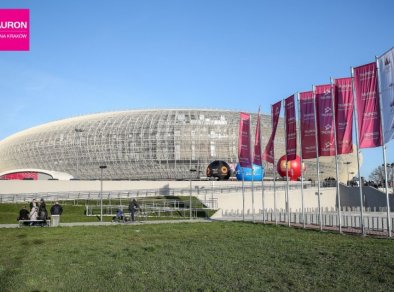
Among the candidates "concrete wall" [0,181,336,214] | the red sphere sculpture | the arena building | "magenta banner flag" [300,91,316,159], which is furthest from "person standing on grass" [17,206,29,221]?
the arena building

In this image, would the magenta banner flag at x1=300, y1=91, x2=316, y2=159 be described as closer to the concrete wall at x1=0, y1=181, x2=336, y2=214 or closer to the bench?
the bench

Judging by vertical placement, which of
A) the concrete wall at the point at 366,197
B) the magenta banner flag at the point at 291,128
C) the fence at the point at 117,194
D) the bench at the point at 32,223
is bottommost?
the concrete wall at the point at 366,197

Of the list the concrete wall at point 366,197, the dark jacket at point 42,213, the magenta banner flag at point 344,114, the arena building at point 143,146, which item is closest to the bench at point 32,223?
the dark jacket at point 42,213

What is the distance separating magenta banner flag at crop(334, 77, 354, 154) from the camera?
2355 cm

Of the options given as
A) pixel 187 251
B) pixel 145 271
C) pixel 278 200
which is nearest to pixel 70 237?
pixel 187 251

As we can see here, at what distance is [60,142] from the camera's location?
91.9 m

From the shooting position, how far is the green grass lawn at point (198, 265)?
991cm

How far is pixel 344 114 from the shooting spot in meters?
23.7

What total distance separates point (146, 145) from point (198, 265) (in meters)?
71.9

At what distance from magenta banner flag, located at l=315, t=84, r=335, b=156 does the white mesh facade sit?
57.7 metres

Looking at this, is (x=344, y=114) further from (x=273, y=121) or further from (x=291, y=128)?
(x=273, y=121)

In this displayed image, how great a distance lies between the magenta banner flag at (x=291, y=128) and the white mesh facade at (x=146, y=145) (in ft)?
178

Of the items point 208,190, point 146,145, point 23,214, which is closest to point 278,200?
point 208,190

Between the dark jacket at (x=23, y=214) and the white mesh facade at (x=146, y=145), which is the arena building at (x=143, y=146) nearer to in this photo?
the white mesh facade at (x=146, y=145)
